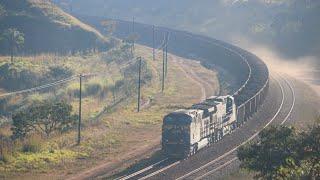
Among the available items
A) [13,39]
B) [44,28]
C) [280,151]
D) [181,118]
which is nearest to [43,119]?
[181,118]

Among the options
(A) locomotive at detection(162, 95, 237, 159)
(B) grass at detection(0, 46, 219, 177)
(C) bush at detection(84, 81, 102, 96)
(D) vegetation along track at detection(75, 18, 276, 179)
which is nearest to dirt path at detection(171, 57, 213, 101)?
(B) grass at detection(0, 46, 219, 177)

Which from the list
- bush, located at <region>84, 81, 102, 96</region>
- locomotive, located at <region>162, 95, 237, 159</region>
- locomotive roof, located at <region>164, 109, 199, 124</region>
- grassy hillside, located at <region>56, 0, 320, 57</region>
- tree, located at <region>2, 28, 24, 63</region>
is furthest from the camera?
grassy hillside, located at <region>56, 0, 320, 57</region>

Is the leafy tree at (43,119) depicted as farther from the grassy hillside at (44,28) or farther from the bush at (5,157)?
the grassy hillside at (44,28)

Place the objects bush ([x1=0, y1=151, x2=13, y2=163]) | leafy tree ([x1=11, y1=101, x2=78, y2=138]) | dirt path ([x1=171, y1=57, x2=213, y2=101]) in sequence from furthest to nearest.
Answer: dirt path ([x1=171, y1=57, x2=213, y2=101])
leafy tree ([x1=11, y1=101, x2=78, y2=138])
bush ([x1=0, y1=151, x2=13, y2=163])

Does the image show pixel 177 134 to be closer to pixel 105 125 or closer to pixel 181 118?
pixel 181 118

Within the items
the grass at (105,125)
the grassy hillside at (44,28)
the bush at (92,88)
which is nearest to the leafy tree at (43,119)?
the grass at (105,125)

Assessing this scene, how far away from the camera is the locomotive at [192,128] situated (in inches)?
1742

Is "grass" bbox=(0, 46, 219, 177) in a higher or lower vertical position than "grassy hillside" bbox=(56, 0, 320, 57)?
lower

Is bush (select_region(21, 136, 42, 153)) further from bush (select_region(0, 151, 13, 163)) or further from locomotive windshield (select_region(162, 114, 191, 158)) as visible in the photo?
locomotive windshield (select_region(162, 114, 191, 158))

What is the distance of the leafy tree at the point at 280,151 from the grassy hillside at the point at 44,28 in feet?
249

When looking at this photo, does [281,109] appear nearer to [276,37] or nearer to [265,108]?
[265,108]

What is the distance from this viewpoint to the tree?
9488 cm

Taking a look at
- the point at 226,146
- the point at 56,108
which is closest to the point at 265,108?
the point at 226,146

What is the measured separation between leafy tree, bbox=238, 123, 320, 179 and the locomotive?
9.48m
